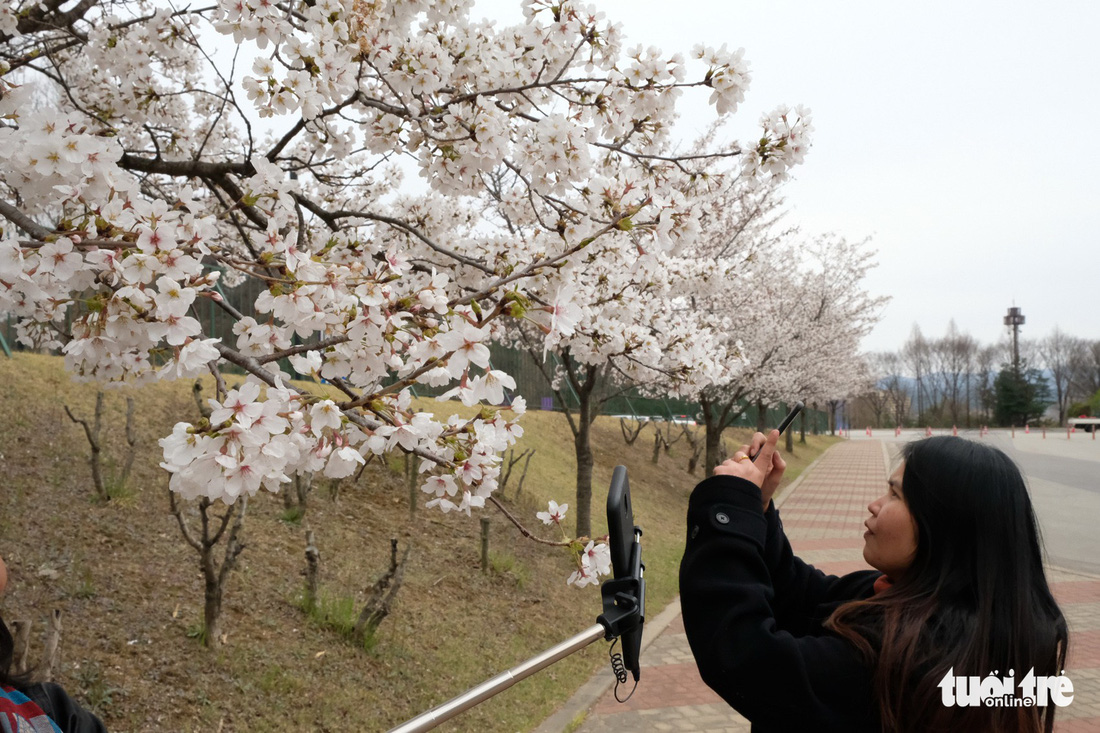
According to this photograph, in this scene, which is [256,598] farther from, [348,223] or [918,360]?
Result: [918,360]

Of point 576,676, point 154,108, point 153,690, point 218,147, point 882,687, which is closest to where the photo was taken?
point 882,687

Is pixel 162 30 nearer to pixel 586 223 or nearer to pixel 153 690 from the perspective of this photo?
pixel 586 223

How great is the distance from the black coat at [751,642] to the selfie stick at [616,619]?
5.8 inches

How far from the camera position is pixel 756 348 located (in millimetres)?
14977

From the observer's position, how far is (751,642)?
51.3 inches

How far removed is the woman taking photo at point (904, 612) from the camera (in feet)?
4.23

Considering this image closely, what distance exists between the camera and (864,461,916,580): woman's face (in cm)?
146

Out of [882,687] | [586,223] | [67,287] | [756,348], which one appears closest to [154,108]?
[586,223]

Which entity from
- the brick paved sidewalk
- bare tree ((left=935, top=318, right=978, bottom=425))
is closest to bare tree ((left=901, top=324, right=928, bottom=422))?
bare tree ((left=935, top=318, right=978, bottom=425))

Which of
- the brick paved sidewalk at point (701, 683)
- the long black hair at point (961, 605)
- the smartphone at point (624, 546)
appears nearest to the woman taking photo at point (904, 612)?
the long black hair at point (961, 605)

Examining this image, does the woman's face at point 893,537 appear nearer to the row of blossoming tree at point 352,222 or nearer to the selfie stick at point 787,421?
the selfie stick at point 787,421

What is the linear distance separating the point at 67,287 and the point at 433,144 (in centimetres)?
228

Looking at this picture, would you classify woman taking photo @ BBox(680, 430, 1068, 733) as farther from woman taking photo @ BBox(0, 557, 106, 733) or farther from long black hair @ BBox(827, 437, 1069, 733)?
woman taking photo @ BBox(0, 557, 106, 733)

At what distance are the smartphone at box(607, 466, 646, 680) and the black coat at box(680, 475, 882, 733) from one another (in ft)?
0.47
